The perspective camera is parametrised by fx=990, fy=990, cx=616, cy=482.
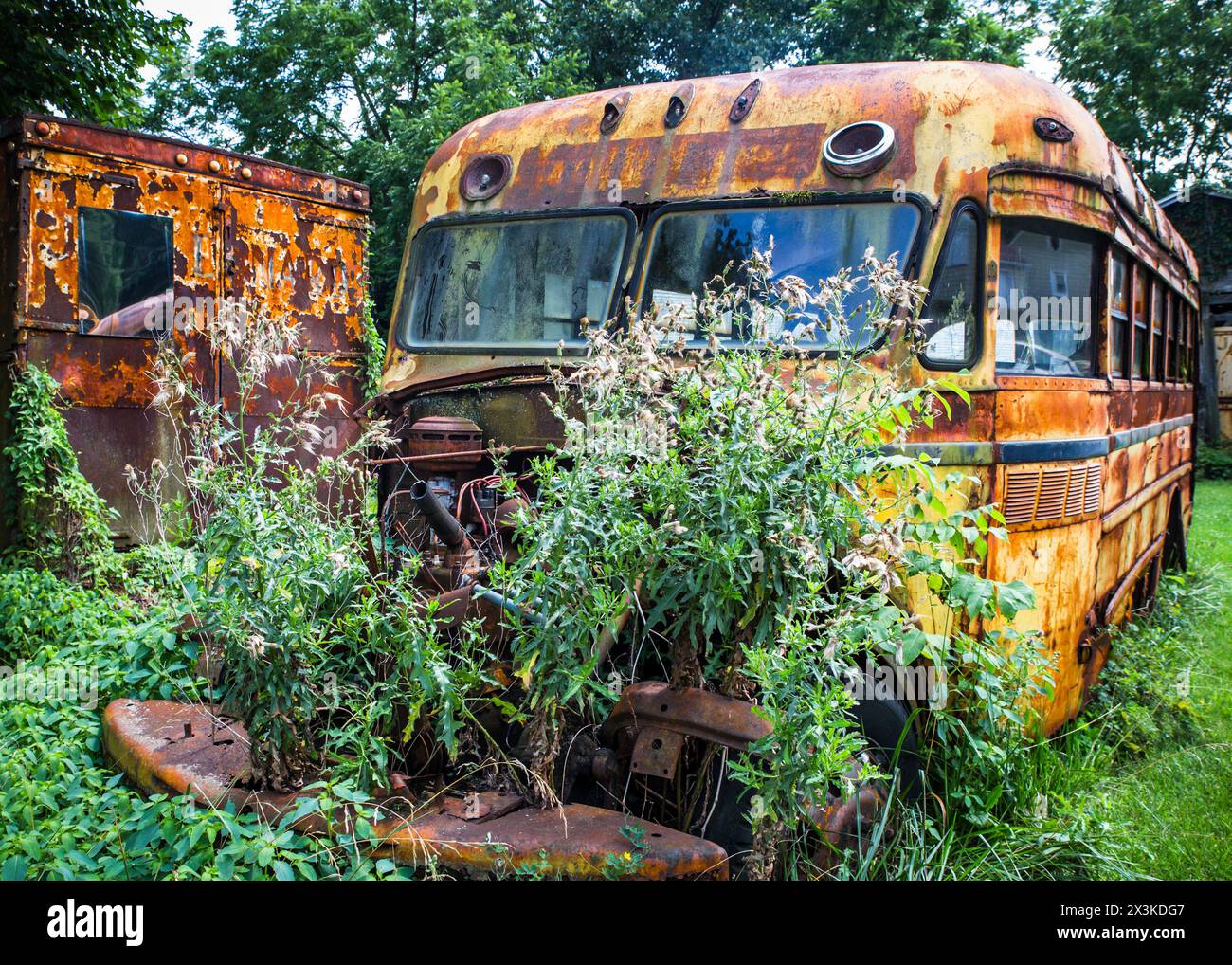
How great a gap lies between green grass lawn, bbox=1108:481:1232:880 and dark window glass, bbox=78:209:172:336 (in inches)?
239

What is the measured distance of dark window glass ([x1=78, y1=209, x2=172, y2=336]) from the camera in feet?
20.1

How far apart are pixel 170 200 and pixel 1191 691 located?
6794mm

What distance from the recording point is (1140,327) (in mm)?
5316

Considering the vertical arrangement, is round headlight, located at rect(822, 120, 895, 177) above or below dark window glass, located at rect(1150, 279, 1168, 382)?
above

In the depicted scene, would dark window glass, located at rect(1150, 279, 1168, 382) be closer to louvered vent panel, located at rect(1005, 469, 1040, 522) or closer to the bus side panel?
the bus side panel

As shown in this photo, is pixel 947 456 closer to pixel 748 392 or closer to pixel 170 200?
pixel 748 392

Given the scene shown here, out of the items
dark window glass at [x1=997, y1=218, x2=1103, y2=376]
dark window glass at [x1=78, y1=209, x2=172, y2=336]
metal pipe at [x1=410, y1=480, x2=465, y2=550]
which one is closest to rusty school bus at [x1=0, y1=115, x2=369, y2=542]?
dark window glass at [x1=78, y1=209, x2=172, y2=336]

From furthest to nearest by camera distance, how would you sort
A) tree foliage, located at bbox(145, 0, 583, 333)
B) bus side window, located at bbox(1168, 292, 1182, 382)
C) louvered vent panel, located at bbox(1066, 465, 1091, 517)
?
1. tree foliage, located at bbox(145, 0, 583, 333)
2. bus side window, located at bbox(1168, 292, 1182, 382)
3. louvered vent panel, located at bbox(1066, 465, 1091, 517)

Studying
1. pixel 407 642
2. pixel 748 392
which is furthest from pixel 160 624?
pixel 748 392

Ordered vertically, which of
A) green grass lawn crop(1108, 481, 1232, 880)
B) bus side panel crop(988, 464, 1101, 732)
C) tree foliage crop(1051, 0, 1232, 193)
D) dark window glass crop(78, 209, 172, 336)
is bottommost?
green grass lawn crop(1108, 481, 1232, 880)

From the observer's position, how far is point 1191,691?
17.0 feet

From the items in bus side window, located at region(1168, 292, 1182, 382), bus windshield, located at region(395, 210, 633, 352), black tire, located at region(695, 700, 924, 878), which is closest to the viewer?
black tire, located at region(695, 700, 924, 878)

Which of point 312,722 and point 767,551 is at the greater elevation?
point 767,551
